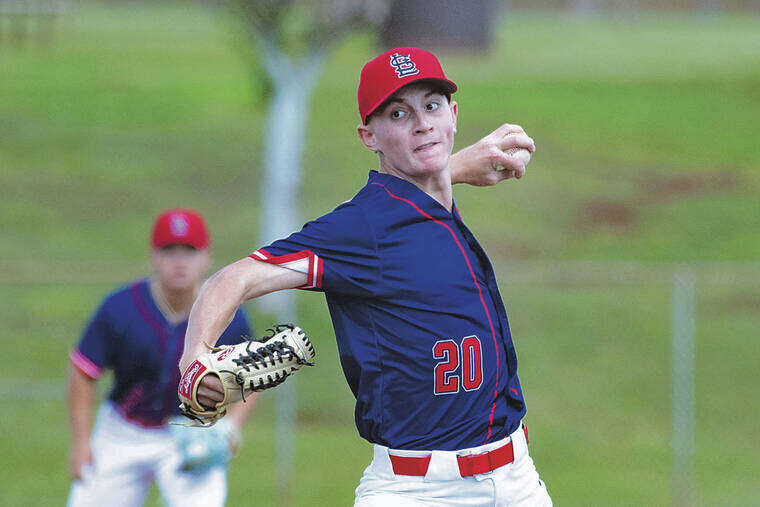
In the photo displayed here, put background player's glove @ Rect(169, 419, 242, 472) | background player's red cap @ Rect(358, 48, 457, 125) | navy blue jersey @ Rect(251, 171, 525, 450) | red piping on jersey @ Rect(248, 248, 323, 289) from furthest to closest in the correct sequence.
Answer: background player's glove @ Rect(169, 419, 242, 472) < background player's red cap @ Rect(358, 48, 457, 125) < navy blue jersey @ Rect(251, 171, 525, 450) < red piping on jersey @ Rect(248, 248, 323, 289)

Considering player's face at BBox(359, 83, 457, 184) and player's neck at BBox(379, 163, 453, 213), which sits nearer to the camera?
player's face at BBox(359, 83, 457, 184)

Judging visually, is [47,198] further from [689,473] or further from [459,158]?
[459,158]

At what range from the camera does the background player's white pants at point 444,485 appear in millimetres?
3982

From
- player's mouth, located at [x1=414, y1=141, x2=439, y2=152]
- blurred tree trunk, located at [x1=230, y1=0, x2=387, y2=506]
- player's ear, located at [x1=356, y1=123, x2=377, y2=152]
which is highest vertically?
blurred tree trunk, located at [x1=230, y1=0, x2=387, y2=506]

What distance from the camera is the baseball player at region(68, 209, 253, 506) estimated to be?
20.0 feet

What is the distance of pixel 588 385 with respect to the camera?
12172 millimetres

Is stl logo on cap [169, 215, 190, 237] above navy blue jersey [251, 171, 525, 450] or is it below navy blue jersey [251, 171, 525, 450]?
above

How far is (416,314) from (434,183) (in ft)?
1.71

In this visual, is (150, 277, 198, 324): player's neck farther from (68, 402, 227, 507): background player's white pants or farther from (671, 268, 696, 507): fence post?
(671, 268, 696, 507): fence post

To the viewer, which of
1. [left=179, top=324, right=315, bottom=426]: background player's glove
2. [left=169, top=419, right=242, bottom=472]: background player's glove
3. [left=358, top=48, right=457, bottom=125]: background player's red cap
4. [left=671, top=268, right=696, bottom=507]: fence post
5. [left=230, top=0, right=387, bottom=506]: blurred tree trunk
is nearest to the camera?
[left=179, top=324, right=315, bottom=426]: background player's glove

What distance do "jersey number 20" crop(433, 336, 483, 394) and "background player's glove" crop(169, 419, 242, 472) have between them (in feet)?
7.95

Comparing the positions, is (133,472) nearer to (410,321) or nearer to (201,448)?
(201,448)

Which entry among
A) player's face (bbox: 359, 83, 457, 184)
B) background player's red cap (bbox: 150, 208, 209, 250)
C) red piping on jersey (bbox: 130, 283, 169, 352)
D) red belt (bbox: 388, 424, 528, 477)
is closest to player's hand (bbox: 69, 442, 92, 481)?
red piping on jersey (bbox: 130, 283, 169, 352)

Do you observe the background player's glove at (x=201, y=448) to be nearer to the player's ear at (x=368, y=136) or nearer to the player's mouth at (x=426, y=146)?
the player's ear at (x=368, y=136)
